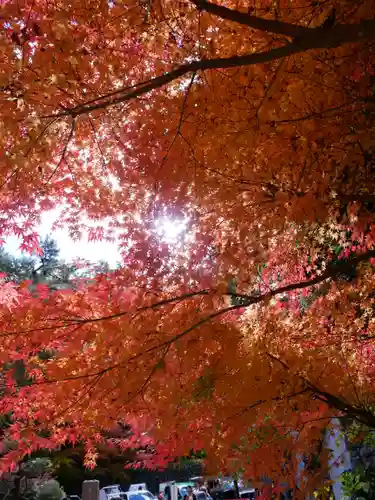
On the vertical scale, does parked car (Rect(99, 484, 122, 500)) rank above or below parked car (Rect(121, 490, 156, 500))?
above

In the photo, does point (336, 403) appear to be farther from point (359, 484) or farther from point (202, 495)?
point (202, 495)

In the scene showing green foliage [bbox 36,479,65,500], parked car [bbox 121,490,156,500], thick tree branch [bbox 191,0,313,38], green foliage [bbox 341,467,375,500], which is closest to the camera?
thick tree branch [bbox 191,0,313,38]

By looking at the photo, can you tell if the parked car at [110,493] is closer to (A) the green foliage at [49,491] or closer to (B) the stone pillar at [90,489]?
(A) the green foliage at [49,491]

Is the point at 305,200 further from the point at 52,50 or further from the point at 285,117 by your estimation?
the point at 52,50

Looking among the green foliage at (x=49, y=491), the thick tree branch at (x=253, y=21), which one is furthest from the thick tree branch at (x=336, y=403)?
the green foliage at (x=49, y=491)

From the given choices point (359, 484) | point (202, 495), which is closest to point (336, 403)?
point (359, 484)

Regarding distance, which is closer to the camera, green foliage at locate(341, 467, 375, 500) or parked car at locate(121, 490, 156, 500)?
green foliage at locate(341, 467, 375, 500)

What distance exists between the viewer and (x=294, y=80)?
3277mm

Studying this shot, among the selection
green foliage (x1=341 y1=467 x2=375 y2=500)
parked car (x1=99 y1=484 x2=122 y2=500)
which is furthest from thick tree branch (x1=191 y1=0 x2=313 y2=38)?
parked car (x1=99 y1=484 x2=122 y2=500)

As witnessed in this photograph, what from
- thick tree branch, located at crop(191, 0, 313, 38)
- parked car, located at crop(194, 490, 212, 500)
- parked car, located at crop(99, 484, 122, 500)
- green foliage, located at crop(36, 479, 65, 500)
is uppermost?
thick tree branch, located at crop(191, 0, 313, 38)

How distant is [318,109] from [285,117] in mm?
231

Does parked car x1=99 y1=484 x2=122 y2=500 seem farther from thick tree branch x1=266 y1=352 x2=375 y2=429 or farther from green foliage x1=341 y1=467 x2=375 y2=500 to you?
thick tree branch x1=266 y1=352 x2=375 y2=429

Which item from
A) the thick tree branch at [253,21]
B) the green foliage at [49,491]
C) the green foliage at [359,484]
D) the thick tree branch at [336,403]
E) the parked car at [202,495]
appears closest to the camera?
the thick tree branch at [253,21]

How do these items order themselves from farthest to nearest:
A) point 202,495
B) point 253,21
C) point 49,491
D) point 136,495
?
point 202,495 < point 136,495 < point 49,491 < point 253,21
